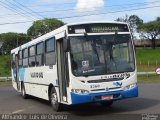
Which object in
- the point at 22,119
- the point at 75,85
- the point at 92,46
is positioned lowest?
the point at 22,119

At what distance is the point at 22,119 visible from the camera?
13742 mm

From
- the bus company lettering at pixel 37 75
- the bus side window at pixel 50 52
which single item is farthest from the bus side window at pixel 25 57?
the bus side window at pixel 50 52

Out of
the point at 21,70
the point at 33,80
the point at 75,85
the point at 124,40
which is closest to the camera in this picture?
the point at 75,85

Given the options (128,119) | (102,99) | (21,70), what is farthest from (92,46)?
(21,70)

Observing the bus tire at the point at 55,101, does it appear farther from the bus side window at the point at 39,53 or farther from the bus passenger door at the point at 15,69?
the bus passenger door at the point at 15,69

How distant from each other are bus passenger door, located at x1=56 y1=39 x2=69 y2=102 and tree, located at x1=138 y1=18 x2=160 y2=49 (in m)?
118

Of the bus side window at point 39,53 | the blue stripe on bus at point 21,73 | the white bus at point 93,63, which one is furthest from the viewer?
the blue stripe on bus at point 21,73

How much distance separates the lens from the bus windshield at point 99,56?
13773 mm

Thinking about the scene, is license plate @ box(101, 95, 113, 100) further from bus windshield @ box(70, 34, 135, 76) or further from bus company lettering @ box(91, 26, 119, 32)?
bus company lettering @ box(91, 26, 119, 32)

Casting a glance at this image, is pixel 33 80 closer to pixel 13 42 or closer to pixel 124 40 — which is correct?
pixel 124 40

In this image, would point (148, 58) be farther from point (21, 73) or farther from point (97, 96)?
point (97, 96)

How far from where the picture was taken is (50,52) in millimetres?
16031

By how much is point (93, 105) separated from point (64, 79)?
303 cm

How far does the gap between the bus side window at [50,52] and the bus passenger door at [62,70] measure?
1.73 feet
